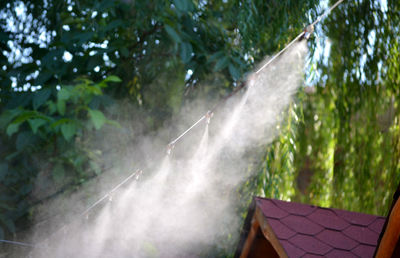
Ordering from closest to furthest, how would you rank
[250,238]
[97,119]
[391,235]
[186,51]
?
[391,235]
[250,238]
[97,119]
[186,51]

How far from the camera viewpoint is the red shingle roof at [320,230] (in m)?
2.00

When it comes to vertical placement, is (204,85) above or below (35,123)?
above

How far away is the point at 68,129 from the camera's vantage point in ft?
8.37

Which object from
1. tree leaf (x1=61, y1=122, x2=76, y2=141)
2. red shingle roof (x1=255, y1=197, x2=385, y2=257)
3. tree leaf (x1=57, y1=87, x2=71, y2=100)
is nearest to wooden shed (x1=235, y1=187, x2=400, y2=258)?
red shingle roof (x1=255, y1=197, x2=385, y2=257)

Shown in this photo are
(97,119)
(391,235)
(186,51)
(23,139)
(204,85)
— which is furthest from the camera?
(204,85)

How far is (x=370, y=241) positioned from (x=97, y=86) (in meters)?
1.37

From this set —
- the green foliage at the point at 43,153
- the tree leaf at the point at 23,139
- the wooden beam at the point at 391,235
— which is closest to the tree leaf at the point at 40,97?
the green foliage at the point at 43,153

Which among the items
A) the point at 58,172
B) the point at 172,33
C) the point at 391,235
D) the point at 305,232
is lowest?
the point at 391,235

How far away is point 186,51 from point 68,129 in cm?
87

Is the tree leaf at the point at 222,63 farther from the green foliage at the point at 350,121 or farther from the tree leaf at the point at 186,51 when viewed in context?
the green foliage at the point at 350,121

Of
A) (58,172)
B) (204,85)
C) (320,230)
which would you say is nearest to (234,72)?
(204,85)

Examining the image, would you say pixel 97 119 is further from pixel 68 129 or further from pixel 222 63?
pixel 222 63

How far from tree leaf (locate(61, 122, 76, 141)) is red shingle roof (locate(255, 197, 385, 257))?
2.93 feet

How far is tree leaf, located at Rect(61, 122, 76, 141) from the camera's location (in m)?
2.53
